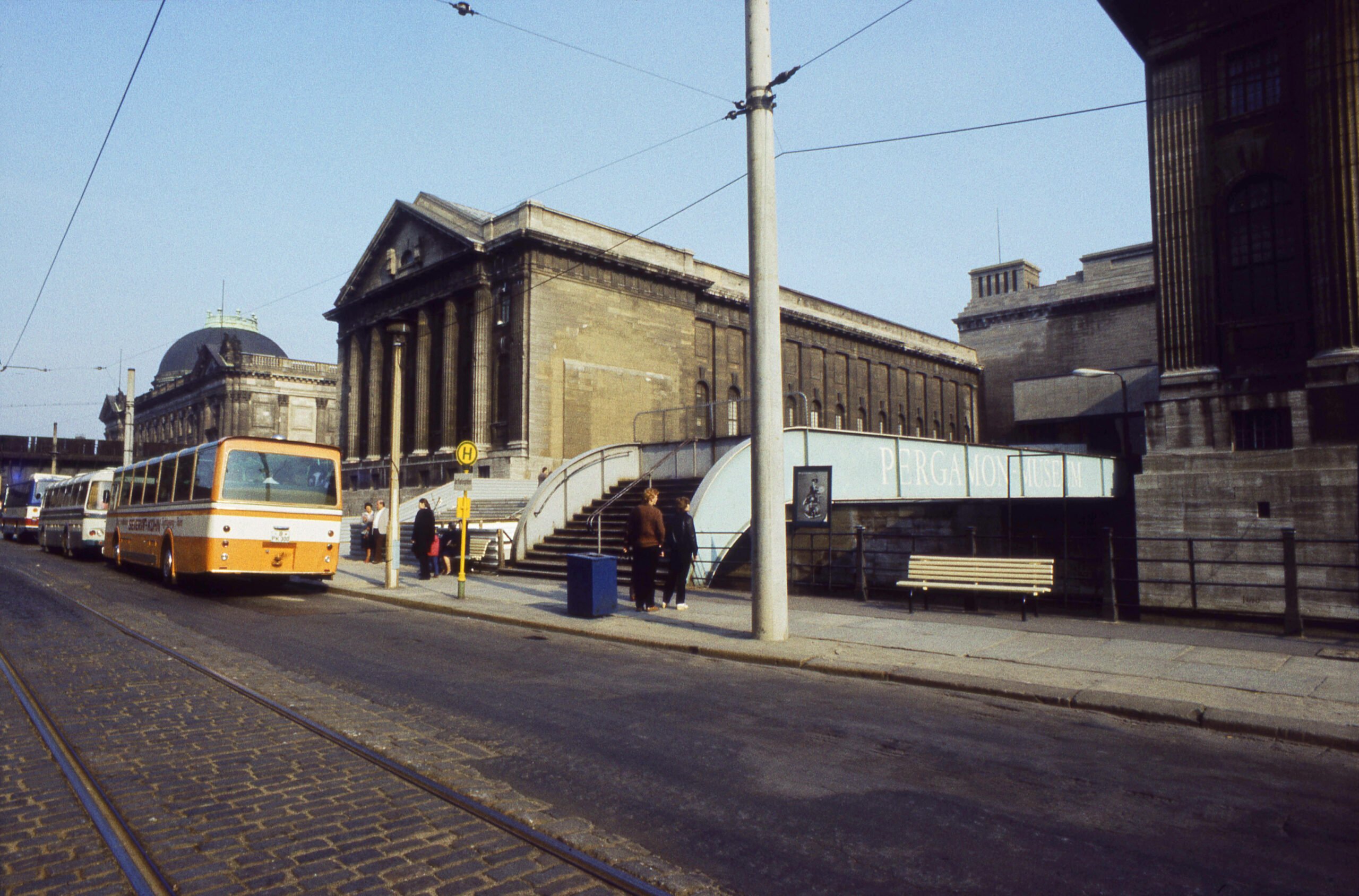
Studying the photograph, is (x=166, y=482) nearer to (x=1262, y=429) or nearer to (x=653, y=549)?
(x=653, y=549)

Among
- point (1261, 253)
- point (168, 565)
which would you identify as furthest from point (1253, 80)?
point (168, 565)

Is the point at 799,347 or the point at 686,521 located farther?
the point at 799,347

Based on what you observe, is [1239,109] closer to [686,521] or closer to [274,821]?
[686,521]

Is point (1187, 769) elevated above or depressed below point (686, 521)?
below

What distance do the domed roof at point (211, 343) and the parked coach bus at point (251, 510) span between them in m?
72.5

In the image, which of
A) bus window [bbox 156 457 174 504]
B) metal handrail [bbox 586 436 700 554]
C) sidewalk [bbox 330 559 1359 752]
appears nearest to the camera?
sidewalk [bbox 330 559 1359 752]

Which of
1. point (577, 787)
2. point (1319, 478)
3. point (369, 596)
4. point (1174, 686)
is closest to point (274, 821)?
point (577, 787)

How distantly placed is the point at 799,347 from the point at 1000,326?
26.4 meters

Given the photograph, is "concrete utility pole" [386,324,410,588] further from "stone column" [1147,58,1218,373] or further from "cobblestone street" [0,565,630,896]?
"stone column" [1147,58,1218,373]

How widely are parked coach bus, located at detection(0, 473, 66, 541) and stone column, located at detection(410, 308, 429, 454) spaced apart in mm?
15705

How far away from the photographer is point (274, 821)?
452cm

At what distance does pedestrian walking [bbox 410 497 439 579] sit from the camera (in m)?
19.8

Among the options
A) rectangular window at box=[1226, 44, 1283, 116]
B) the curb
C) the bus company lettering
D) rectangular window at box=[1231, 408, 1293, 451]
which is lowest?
the curb

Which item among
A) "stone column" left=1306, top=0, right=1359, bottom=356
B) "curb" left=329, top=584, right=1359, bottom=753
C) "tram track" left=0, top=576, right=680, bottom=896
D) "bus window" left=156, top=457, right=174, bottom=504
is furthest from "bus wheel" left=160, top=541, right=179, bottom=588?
"stone column" left=1306, top=0, right=1359, bottom=356
